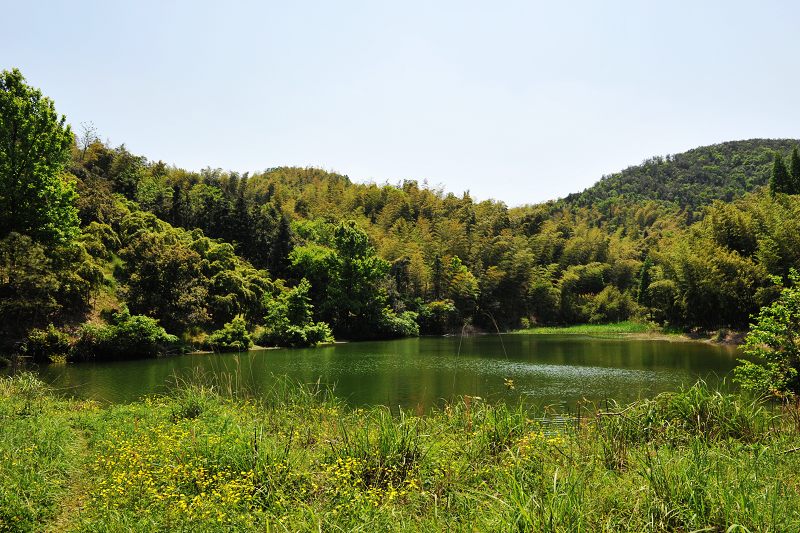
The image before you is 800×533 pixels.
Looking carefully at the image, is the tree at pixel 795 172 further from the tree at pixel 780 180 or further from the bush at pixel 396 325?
the bush at pixel 396 325

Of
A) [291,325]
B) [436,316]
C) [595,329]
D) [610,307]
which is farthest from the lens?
[610,307]

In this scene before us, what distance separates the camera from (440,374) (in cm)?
1897

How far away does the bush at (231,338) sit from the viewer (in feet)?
96.9

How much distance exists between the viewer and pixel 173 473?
4.88 meters

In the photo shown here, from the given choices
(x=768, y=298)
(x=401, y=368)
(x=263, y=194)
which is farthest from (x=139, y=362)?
(x=263, y=194)

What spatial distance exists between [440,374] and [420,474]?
14463 millimetres

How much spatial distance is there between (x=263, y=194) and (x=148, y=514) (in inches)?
2516

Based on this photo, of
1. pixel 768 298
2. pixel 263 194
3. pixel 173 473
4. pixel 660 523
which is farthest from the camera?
pixel 263 194

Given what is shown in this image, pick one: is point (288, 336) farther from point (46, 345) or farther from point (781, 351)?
point (781, 351)

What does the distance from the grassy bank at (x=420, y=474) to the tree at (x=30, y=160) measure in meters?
21.0

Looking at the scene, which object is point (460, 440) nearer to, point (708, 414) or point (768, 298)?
point (708, 414)

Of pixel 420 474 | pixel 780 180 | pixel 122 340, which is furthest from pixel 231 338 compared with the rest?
pixel 780 180

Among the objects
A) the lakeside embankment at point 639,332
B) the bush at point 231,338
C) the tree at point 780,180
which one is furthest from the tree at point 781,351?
the tree at point 780,180

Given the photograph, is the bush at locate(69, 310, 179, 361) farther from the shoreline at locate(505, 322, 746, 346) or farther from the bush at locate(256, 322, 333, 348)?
the shoreline at locate(505, 322, 746, 346)
